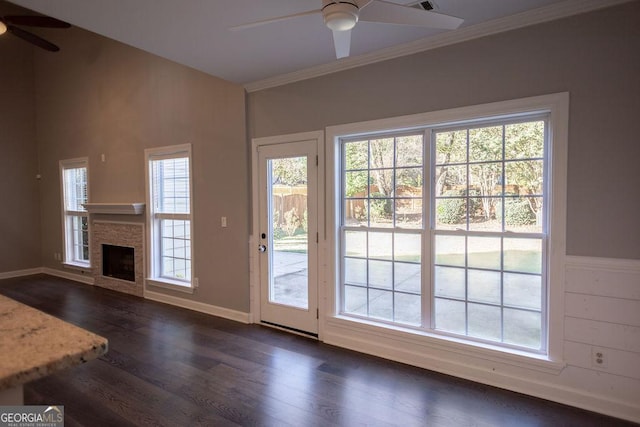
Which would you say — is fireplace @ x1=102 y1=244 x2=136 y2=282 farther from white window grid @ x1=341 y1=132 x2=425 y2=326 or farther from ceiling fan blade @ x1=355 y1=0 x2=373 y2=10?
ceiling fan blade @ x1=355 y1=0 x2=373 y2=10

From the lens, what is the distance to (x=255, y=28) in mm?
2609

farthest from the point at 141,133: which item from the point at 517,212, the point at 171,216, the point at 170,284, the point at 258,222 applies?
the point at 517,212

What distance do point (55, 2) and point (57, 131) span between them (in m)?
5.16

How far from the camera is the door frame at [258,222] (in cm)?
346

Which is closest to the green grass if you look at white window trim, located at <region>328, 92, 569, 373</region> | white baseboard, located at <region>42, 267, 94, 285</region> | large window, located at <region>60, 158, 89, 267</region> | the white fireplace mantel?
white window trim, located at <region>328, 92, 569, 373</region>

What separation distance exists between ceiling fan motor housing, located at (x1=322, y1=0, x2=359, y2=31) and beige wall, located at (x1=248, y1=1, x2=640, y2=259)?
1.36 metres

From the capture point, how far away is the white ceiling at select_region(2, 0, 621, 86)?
230cm

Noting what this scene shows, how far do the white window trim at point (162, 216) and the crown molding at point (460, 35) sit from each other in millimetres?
1713

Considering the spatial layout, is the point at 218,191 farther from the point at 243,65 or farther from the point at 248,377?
the point at 248,377

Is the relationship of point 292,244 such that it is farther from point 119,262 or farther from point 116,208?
point 119,262

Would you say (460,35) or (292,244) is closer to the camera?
(460,35)

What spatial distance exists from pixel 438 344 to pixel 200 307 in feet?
9.78

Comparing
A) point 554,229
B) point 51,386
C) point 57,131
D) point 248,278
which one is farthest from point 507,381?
point 57,131

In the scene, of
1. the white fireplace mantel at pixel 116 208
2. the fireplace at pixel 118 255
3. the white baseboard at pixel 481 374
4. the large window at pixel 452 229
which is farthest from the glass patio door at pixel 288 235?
the fireplace at pixel 118 255
